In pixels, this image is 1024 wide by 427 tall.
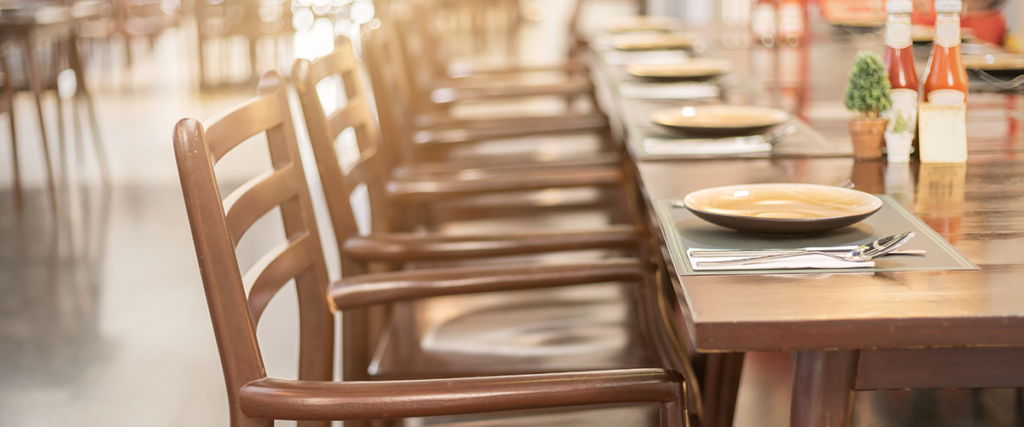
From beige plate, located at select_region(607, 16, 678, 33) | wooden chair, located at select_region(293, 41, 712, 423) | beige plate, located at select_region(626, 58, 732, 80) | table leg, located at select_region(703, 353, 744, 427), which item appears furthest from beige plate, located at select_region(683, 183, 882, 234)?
beige plate, located at select_region(607, 16, 678, 33)

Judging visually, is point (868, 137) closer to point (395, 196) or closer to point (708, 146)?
point (708, 146)

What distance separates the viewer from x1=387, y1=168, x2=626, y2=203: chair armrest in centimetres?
164

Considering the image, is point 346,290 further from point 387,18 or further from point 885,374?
point 387,18

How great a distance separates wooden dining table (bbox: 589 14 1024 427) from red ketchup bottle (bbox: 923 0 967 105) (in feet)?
0.33

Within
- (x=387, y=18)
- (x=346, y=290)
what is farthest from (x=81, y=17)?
(x=346, y=290)

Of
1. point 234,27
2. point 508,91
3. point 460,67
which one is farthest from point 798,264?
point 234,27

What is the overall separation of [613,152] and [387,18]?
28.1 inches

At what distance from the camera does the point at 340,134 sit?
165 cm

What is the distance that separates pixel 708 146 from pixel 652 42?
1592mm

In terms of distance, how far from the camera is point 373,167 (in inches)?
66.7

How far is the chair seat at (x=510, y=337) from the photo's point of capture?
126 cm

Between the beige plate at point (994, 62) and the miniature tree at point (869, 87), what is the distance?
822 millimetres

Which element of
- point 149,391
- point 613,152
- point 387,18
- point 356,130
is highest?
point 387,18

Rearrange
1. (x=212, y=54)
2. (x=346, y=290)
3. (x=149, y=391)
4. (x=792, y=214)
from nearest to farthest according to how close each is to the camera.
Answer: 1. (x=792, y=214)
2. (x=346, y=290)
3. (x=149, y=391)
4. (x=212, y=54)
